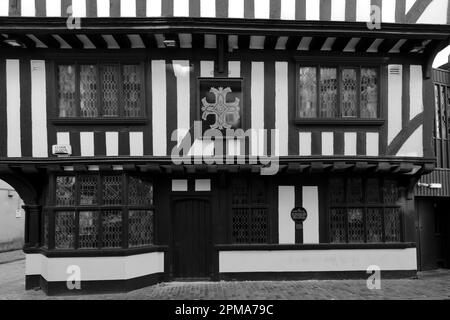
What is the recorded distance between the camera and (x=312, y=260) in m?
9.50

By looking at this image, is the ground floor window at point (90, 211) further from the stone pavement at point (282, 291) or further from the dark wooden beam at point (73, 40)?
the dark wooden beam at point (73, 40)

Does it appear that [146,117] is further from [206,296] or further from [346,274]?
[346,274]

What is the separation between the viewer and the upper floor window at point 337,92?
9516 mm

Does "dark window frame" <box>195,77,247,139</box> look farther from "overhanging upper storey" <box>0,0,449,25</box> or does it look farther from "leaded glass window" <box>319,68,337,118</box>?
"leaded glass window" <box>319,68,337,118</box>

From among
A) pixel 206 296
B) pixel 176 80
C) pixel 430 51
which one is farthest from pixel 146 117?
pixel 430 51

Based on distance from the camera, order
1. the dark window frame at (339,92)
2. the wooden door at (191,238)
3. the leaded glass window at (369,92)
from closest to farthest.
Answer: the dark window frame at (339,92) → the wooden door at (191,238) → the leaded glass window at (369,92)

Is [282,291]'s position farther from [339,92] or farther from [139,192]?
[339,92]

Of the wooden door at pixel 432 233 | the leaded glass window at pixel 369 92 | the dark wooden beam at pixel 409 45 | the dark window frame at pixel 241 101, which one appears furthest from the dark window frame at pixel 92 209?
the wooden door at pixel 432 233

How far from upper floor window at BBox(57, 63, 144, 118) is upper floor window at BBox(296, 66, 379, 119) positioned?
12.6 ft

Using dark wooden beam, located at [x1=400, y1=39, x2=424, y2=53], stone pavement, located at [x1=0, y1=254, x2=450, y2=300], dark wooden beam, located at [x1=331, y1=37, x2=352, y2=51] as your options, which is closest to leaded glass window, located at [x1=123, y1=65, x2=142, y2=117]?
stone pavement, located at [x1=0, y1=254, x2=450, y2=300]

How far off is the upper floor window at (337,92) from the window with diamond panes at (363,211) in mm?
1617

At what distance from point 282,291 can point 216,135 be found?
3706mm

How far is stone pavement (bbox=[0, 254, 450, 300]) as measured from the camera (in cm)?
822

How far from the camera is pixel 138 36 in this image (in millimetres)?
8844
